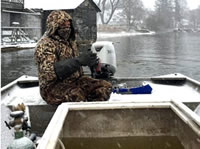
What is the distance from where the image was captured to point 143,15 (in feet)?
260

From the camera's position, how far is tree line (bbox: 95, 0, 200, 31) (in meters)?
71.7

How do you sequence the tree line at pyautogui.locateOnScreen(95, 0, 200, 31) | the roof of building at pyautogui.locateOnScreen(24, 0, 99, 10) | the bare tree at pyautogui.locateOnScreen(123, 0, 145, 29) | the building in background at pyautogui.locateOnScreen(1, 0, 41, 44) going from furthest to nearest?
the tree line at pyautogui.locateOnScreen(95, 0, 200, 31)
the bare tree at pyautogui.locateOnScreen(123, 0, 145, 29)
the building in background at pyautogui.locateOnScreen(1, 0, 41, 44)
the roof of building at pyautogui.locateOnScreen(24, 0, 99, 10)

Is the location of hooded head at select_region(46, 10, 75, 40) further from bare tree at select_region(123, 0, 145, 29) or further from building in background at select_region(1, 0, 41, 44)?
bare tree at select_region(123, 0, 145, 29)

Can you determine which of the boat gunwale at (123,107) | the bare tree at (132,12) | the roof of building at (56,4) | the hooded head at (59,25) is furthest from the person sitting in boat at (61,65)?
the bare tree at (132,12)

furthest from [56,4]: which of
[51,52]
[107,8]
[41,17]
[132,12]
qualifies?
[107,8]

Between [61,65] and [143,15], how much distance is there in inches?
3068

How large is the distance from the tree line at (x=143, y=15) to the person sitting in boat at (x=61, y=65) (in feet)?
204

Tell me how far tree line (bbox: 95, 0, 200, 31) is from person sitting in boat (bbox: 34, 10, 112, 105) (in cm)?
6217

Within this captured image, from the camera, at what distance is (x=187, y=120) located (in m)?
2.36

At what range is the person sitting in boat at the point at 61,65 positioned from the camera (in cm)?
356

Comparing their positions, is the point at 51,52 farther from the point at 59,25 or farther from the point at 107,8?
the point at 107,8

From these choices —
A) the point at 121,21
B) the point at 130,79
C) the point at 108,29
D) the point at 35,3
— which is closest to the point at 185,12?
the point at 121,21

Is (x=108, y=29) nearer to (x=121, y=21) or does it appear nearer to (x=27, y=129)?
(x=121, y=21)

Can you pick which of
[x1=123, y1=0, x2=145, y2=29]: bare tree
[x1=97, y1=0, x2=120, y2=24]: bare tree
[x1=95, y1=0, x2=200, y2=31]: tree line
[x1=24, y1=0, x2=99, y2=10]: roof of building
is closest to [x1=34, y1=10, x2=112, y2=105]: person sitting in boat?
[x1=24, y1=0, x2=99, y2=10]: roof of building
